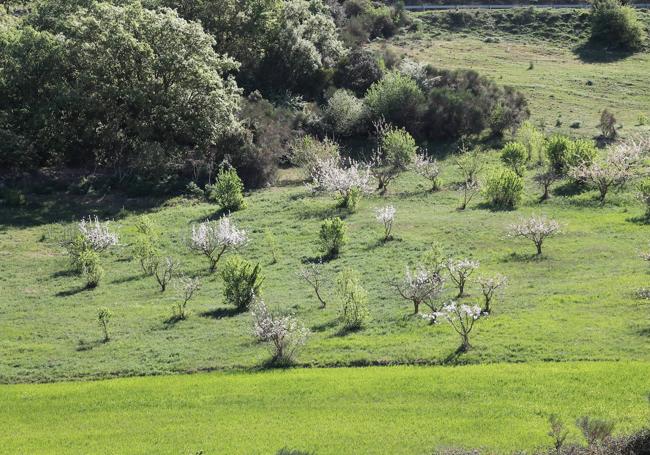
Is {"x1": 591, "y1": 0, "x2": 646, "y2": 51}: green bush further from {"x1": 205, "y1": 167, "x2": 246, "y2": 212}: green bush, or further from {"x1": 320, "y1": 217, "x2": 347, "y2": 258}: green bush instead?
{"x1": 320, "y1": 217, "x2": 347, "y2": 258}: green bush

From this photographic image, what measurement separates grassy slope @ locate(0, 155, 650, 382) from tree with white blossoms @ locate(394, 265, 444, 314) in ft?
3.08

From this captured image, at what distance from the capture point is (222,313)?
124ft

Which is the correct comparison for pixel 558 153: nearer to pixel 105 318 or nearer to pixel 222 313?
pixel 222 313

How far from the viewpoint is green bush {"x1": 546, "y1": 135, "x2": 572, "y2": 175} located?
57406 mm

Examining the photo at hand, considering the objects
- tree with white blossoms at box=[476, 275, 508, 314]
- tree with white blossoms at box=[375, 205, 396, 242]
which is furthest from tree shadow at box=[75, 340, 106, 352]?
tree with white blossoms at box=[375, 205, 396, 242]

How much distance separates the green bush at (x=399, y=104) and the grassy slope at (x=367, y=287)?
16.4 metres

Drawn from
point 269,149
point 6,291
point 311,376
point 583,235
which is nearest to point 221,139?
point 269,149

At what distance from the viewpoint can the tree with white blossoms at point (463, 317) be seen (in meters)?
30.6

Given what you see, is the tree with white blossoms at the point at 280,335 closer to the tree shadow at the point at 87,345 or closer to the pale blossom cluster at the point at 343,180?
the tree shadow at the point at 87,345

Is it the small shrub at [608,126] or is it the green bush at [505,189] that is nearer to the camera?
the green bush at [505,189]

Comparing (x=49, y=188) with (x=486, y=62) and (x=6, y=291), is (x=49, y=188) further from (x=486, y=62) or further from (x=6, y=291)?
(x=486, y=62)

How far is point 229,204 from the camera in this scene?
55750 mm

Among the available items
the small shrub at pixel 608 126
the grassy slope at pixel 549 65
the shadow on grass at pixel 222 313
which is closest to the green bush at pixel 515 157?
the small shrub at pixel 608 126

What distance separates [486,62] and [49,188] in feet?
174
